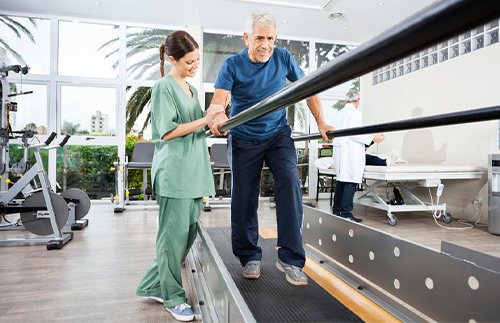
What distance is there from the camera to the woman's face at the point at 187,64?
61.1 inches

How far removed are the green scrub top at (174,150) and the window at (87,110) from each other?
4742 millimetres

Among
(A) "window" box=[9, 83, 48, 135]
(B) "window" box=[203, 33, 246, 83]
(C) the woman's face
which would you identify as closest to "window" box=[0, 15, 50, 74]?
(A) "window" box=[9, 83, 48, 135]

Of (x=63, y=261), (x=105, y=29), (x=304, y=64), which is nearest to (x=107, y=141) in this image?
(x=105, y=29)

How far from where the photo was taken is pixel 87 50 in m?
5.82

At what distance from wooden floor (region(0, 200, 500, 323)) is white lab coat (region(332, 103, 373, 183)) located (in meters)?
0.67

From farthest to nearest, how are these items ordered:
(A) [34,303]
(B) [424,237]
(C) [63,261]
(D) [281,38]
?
(D) [281,38], (B) [424,237], (C) [63,261], (A) [34,303]

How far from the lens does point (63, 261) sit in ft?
8.08

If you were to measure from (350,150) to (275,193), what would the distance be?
2706mm

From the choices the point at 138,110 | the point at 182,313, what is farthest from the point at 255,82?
the point at 138,110

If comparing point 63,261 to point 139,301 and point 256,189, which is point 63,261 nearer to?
point 139,301

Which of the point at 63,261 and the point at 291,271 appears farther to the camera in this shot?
the point at 63,261

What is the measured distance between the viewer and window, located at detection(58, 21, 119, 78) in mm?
5730

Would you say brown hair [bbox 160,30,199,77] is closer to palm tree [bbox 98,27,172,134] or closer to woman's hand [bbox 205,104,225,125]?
woman's hand [bbox 205,104,225,125]

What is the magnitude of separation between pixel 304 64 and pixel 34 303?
6088 millimetres
